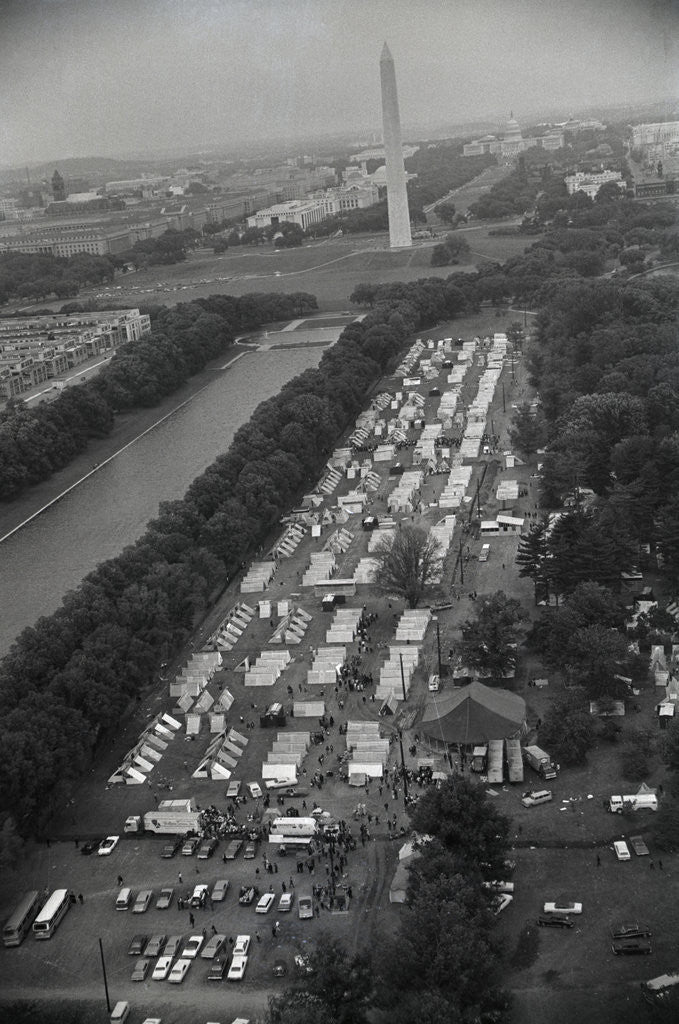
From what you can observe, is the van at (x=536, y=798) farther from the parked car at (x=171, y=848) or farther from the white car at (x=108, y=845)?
the white car at (x=108, y=845)

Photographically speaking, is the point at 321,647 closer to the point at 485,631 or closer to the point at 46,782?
the point at 485,631

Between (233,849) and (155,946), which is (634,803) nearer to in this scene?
(233,849)

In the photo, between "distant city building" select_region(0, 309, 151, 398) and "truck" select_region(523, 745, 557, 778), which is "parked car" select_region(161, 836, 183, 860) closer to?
"truck" select_region(523, 745, 557, 778)

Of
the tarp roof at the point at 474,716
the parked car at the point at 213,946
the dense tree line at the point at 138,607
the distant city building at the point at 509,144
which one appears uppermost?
the distant city building at the point at 509,144

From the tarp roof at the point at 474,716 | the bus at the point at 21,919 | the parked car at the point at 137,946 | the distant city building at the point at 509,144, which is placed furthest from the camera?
the distant city building at the point at 509,144

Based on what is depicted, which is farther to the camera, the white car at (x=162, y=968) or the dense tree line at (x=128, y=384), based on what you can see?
the dense tree line at (x=128, y=384)

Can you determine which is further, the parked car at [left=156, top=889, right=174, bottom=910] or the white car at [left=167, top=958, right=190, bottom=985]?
the parked car at [left=156, top=889, right=174, bottom=910]

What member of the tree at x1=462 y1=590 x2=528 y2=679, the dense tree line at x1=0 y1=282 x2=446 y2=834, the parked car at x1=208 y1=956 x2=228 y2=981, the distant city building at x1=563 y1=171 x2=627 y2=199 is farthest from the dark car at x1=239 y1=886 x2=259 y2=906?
the distant city building at x1=563 y1=171 x2=627 y2=199

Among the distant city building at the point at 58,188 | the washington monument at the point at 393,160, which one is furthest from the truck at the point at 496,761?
the distant city building at the point at 58,188
